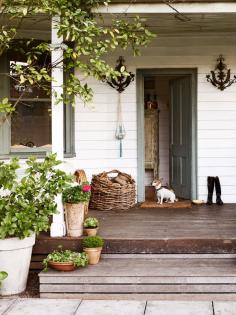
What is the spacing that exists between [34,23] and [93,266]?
10.7 feet

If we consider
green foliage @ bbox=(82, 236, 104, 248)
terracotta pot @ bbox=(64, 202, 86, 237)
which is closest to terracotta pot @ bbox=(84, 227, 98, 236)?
terracotta pot @ bbox=(64, 202, 86, 237)

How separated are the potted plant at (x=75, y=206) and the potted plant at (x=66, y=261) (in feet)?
1.41

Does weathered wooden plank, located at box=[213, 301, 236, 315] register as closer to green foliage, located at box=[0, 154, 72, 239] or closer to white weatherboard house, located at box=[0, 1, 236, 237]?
green foliage, located at box=[0, 154, 72, 239]

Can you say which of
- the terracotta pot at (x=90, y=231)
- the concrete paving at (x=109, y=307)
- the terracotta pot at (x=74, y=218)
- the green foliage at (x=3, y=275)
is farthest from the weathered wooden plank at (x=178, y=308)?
the green foliage at (x=3, y=275)

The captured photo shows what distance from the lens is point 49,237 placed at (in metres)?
5.21

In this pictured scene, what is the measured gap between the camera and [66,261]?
4.69 m

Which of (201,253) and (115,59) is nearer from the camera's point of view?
(201,253)

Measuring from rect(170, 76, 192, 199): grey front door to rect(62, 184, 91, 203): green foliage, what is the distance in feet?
8.99

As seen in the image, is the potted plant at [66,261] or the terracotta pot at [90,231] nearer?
the potted plant at [66,261]

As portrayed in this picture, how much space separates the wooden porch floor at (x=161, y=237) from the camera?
5047mm

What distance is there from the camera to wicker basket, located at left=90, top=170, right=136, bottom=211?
22.5 ft

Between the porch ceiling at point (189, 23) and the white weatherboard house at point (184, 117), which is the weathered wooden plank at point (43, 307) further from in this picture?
the porch ceiling at point (189, 23)

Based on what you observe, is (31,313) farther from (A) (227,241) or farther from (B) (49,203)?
(A) (227,241)

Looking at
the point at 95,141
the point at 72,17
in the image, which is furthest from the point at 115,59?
the point at 72,17
